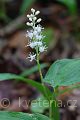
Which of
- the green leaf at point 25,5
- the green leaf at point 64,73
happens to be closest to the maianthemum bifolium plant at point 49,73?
the green leaf at point 64,73

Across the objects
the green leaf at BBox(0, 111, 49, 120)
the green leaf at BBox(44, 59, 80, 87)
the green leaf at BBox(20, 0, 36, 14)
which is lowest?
the green leaf at BBox(0, 111, 49, 120)

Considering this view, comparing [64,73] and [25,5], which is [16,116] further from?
[25,5]

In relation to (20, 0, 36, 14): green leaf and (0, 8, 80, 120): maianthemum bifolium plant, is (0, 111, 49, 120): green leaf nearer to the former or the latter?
(0, 8, 80, 120): maianthemum bifolium plant

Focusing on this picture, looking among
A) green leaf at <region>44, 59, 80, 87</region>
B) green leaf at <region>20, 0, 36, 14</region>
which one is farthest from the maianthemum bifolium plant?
green leaf at <region>20, 0, 36, 14</region>

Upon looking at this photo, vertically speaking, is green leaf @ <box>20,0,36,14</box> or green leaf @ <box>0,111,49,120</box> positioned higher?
green leaf @ <box>20,0,36,14</box>

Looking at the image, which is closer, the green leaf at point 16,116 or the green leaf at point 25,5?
the green leaf at point 16,116

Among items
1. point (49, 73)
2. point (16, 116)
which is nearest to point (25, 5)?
point (49, 73)

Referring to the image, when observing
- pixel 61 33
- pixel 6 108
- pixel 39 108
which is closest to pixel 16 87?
pixel 6 108

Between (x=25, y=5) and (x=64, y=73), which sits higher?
(x=25, y=5)

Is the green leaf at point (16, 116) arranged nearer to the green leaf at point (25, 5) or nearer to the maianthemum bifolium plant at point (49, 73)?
the maianthemum bifolium plant at point (49, 73)
